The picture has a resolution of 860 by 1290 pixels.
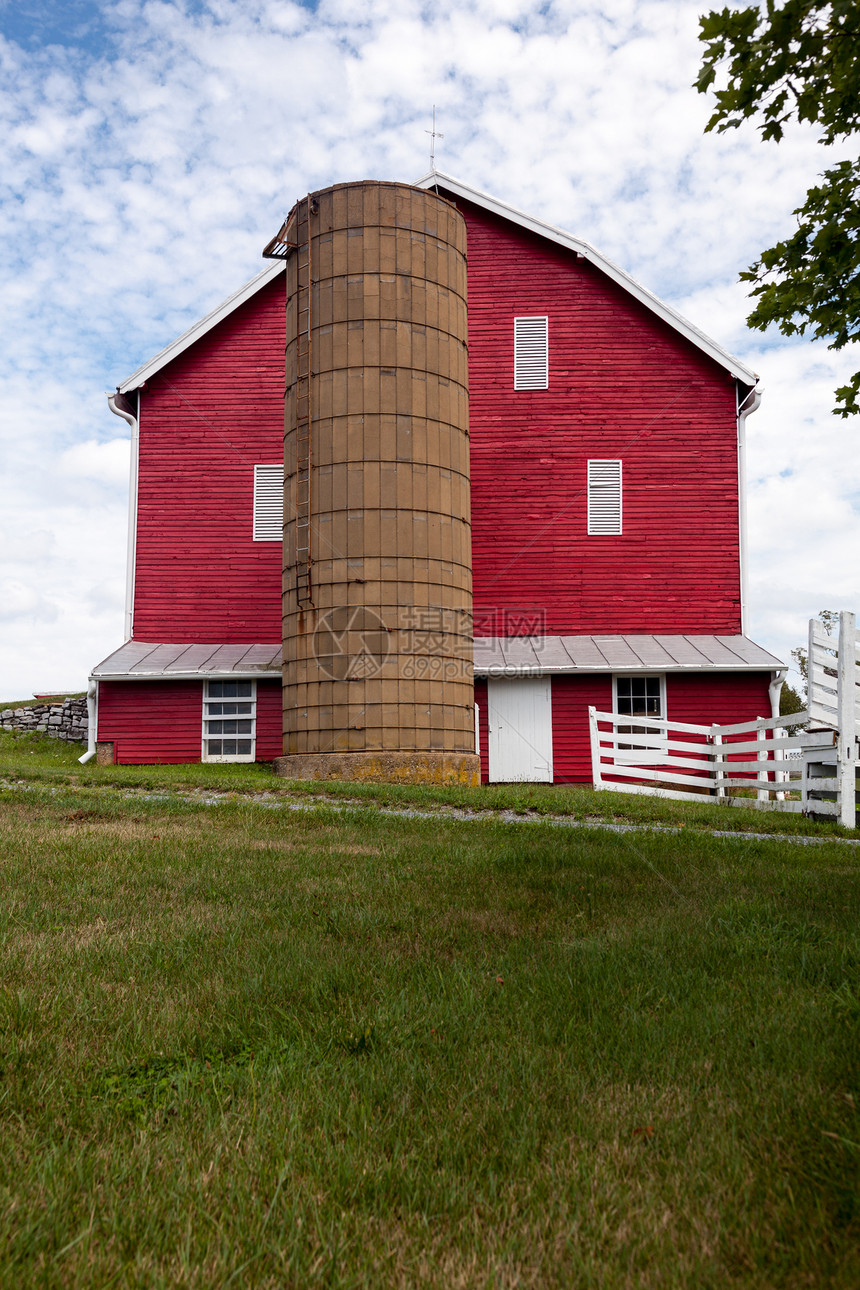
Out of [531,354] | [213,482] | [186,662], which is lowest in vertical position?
[186,662]

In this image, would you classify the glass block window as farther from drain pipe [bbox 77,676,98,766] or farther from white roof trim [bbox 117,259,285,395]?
white roof trim [bbox 117,259,285,395]

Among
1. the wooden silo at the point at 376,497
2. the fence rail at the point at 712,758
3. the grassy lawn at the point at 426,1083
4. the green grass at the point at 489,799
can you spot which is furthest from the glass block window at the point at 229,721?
the grassy lawn at the point at 426,1083

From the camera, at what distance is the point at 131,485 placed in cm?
2234

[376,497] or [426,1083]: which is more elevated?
[376,497]

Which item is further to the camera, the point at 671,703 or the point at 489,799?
the point at 671,703

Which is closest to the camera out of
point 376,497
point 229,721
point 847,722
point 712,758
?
point 847,722

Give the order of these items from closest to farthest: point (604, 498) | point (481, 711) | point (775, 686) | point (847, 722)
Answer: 1. point (847, 722)
2. point (775, 686)
3. point (481, 711)
4. point (604, 498)

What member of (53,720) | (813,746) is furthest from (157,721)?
(813,746)

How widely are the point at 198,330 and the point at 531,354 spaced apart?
718 centimetres

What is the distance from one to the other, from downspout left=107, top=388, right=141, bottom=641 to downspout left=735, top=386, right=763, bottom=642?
42.0ft

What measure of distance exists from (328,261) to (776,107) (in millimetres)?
12146

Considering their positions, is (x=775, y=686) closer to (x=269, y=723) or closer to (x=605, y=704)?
(x=605, y=704)

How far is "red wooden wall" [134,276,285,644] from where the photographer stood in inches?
863

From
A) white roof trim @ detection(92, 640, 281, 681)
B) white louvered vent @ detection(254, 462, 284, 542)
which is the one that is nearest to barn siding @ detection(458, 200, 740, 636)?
white louvered vent @ detection(254, 462, 284, 542)
